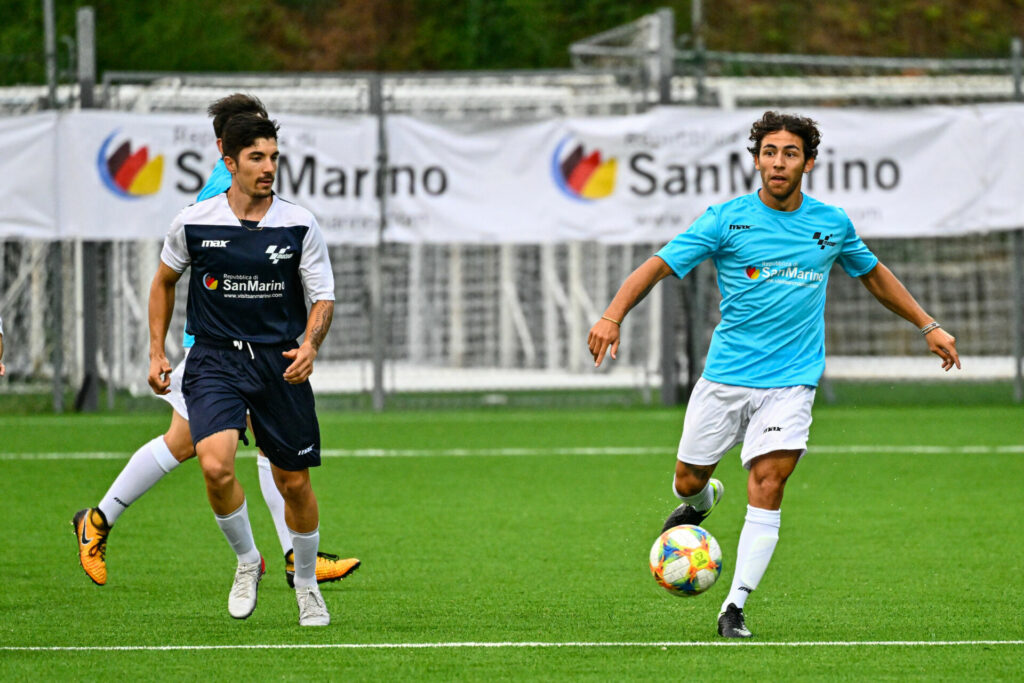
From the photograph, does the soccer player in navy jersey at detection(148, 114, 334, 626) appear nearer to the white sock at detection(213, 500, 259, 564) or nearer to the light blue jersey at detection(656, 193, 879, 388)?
the white sock at detection(213, 500, 259, 564)

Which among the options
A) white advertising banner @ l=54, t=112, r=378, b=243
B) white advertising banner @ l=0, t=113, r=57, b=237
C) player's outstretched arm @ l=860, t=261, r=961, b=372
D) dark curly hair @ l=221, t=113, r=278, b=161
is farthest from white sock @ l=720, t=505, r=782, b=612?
white advertising banner @ l=0, t=113, r=57, b=237

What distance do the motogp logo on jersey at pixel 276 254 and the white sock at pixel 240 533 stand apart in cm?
101

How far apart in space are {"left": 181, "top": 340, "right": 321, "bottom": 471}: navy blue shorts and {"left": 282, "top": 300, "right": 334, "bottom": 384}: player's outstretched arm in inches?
3.5

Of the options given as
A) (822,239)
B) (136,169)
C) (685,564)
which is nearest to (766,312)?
(822,239)

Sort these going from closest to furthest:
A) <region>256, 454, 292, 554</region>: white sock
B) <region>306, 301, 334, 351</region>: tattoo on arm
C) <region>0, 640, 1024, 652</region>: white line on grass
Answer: <region>0, 640, 1024, 652</region>: white line on grass → <region>306, 301, 334, 351</region>: tattoo on arm → <region>256, 454, 292, 554</region>: white sock

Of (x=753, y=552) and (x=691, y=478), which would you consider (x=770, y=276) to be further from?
(x=753, y=552)

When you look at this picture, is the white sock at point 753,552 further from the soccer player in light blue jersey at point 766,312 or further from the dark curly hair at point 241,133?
the dark curly hair at point 241,133

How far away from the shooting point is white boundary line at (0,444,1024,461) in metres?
13.2

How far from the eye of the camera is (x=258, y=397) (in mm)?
6816

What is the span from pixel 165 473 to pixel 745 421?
249cm

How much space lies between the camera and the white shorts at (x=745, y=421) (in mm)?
6758

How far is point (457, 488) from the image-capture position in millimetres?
11430

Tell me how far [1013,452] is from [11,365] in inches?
391

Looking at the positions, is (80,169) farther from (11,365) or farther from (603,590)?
(603,590)
